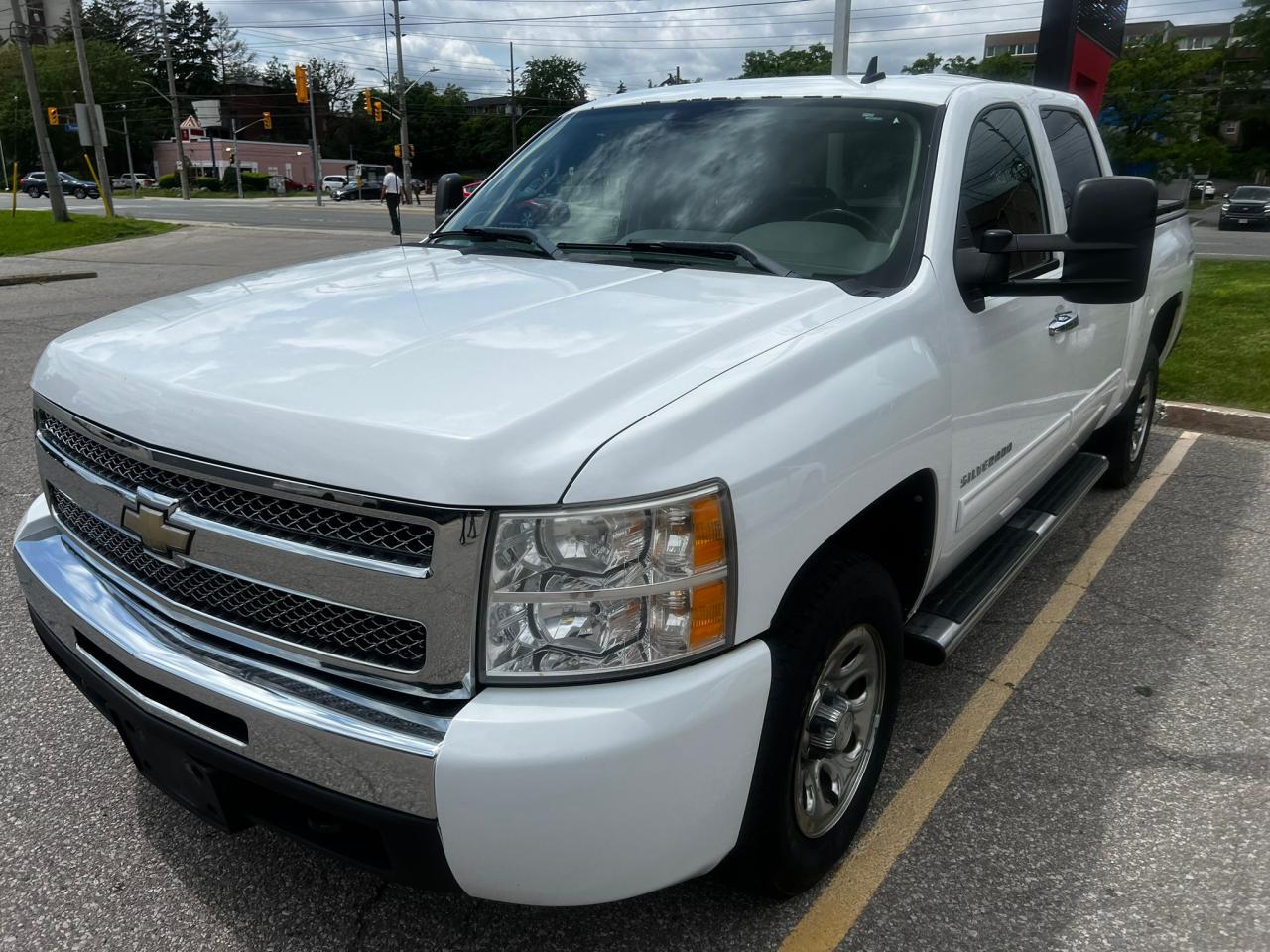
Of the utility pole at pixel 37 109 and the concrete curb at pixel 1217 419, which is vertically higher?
the utility pole at pixel 37 109

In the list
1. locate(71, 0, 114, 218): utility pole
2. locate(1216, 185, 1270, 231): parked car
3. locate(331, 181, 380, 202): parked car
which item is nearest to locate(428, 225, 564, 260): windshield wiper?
locate(71, 0, 114, 218): utility pole

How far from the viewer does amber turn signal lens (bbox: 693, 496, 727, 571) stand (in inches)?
69.8

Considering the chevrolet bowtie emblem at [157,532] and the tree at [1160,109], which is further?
the tree at [1160,109]

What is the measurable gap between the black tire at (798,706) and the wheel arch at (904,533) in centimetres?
14

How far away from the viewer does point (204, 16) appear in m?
119

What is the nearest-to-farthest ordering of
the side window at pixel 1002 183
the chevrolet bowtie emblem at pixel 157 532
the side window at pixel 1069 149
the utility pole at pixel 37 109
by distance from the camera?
the chevrolet bowtie emblem at pixel 157 532 → the side window at pixel 1002 183 → the side window at pixel 1069 149 → the utility pole at pixel 37 109

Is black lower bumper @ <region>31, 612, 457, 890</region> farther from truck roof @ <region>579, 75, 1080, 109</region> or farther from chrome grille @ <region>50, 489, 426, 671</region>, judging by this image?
truck roof @ <region>579, 75, 1080, 109</region>

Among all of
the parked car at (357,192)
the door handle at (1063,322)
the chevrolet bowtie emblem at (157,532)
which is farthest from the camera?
the parked car at (357,192)

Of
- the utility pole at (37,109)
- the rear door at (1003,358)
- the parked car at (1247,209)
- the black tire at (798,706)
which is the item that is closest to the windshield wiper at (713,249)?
the rear door at (1003,358)

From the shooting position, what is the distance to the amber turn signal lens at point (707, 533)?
177cm

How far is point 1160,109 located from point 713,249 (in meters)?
52.5

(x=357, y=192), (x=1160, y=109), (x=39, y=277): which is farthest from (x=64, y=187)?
(x=1160, y=109)

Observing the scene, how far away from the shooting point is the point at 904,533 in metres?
2.65

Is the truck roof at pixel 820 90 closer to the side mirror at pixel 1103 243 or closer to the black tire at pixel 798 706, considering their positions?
the side mirror at pixel 1103 243
